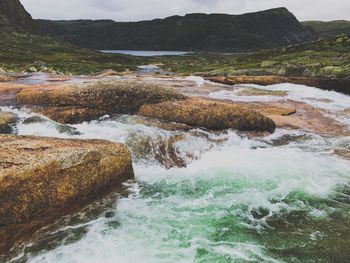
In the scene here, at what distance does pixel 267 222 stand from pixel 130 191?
454cm

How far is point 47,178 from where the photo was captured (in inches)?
430

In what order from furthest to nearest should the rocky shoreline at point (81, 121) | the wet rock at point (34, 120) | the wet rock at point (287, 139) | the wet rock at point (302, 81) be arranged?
the wet rock at point (302, 81) < the wet rock at point (287, 139) < the wet rock at point (34, 120) < the rocky shoreline at point (81, 121)

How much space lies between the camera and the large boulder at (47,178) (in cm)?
1012

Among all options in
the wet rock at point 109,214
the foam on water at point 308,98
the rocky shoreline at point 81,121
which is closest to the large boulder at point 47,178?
the rocky shoreline at point 81,121

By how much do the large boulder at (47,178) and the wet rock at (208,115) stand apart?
705 cm

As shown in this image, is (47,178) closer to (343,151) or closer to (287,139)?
(287,139)

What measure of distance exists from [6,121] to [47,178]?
29.0 ft

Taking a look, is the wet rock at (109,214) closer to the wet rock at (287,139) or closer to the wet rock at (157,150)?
the wet rock at (157,150)

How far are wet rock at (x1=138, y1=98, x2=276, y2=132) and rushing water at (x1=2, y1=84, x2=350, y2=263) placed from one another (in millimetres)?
774

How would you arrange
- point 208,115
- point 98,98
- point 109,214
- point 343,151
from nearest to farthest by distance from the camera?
point 109,214
point 343,151
point 208,115
point 98,98

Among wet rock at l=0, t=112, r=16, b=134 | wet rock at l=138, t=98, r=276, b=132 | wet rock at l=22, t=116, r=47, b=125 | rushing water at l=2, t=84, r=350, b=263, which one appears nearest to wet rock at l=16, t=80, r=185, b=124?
wet rock at l=138, t=98, r=276, b=132

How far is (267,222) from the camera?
1161 cm

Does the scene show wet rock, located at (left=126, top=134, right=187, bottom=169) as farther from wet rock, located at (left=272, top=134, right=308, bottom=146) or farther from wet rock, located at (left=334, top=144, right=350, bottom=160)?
wet rock, located at (left=334, top=144, right=350, bottom=160)

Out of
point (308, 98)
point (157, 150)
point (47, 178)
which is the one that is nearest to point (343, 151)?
point (157, 150)
